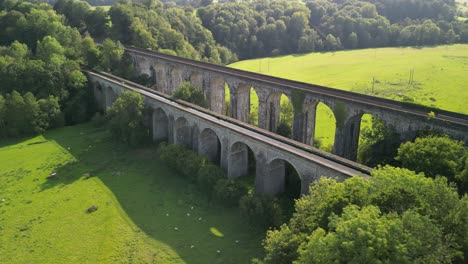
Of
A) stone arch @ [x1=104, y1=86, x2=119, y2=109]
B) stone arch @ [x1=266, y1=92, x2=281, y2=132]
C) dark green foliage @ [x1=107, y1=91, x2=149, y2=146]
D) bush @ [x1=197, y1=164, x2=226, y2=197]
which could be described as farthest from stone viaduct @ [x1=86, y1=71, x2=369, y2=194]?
stone arch @ [x1=266, y1=92, x2=281, y2=132]

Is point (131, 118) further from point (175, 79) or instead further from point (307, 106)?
point (307, 106)

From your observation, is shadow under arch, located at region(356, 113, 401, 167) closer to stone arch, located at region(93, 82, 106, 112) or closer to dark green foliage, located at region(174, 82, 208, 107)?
dark green foliage, located at region(174, 82, 208, 107)

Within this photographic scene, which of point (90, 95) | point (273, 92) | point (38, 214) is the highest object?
point (273, 92)

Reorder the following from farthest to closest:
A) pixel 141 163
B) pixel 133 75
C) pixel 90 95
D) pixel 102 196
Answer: pixel 133 75 < pixel 90 95 < pixel 141 163 < pixel 102 196

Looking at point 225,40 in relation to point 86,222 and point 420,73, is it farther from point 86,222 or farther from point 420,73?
point 86,222

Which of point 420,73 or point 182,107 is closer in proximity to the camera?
point 182,107

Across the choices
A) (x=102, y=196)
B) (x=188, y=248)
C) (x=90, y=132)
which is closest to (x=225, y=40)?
(x=90, y=132)
